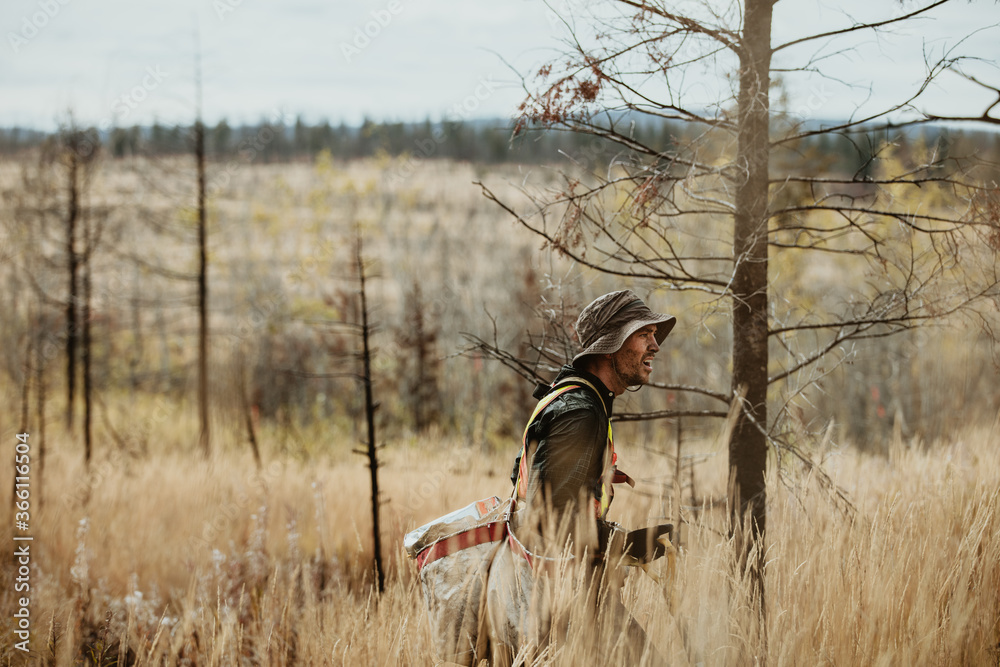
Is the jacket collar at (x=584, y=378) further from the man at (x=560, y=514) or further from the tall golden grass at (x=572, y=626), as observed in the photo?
the tall golden grass at (x=572, y=626)

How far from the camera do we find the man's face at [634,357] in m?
2.40

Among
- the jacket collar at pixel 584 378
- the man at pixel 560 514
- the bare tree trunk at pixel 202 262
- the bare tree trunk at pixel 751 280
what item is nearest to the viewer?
the man at pixel 560 514

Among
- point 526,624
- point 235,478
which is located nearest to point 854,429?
point 235,478

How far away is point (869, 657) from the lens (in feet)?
8.09

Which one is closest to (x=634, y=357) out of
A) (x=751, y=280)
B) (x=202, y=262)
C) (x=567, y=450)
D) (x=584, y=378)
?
(x=584, y=378)

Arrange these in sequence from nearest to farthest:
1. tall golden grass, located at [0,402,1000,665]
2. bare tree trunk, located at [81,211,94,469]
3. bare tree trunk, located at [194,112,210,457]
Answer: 1. tall golden grass, located at [0,402,1000,665]
2. bare tree trunk, located at [81,211,94,469]
3. bare tree trunk, located at [194,112,210,457]

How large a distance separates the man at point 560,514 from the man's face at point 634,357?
2 centimetres

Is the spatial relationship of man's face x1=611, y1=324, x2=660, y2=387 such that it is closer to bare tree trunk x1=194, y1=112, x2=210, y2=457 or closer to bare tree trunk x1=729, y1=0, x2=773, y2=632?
bare tree trunk x1=729, y1=0, x2=773, y2=632

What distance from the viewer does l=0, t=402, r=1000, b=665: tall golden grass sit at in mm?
2520

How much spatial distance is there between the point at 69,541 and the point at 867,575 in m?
6.34

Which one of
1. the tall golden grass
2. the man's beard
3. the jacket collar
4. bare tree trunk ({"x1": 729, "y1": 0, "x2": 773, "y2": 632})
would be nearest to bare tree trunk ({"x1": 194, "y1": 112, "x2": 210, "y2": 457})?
the tall golden grass

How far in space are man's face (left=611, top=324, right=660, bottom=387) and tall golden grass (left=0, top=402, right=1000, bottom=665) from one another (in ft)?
2.18

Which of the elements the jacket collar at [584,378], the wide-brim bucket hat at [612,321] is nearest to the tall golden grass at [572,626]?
the jacket collar at [584,378]

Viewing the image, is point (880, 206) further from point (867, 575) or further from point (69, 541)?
point (69, 541)
